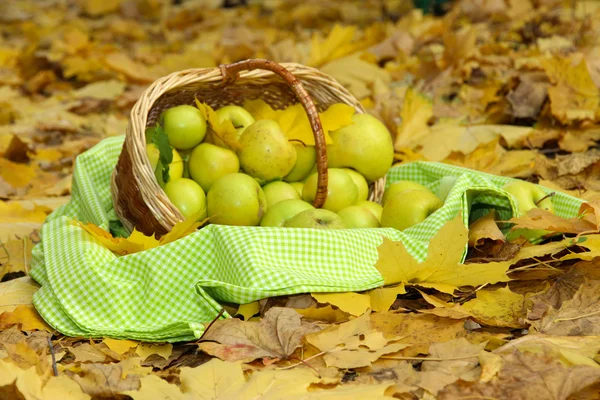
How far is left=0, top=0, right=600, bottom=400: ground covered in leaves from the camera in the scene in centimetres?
118

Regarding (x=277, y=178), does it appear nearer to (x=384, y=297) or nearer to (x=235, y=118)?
(x=235, y=118)

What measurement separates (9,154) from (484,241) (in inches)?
72.2

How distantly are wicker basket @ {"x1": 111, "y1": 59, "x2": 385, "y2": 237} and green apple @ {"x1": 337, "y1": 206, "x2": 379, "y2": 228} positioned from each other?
72 mm

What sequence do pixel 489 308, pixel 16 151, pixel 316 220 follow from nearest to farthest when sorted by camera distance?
pixel 489 308
pixel 316 220
pixel 16 151

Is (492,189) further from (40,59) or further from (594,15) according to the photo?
(40,59)

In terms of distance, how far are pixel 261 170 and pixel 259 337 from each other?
65cm

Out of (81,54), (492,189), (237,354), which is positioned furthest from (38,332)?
(81,54)

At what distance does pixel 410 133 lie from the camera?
256 centimetres

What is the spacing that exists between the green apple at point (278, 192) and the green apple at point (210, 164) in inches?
4.0

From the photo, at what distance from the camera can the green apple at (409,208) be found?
177cm

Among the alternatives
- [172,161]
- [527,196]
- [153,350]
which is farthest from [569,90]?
[153,350]

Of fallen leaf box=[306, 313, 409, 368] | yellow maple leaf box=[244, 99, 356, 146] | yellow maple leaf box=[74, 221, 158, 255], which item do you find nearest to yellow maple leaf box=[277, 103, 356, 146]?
yellow maple leaf box=[244, 99, 356, 146]

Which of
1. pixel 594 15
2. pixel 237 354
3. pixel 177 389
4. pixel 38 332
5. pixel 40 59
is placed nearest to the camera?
pixel 177 389

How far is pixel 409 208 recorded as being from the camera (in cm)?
178
